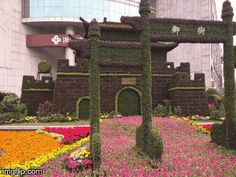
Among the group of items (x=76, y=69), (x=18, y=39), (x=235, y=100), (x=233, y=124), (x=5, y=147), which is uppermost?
(x=18, y=39)

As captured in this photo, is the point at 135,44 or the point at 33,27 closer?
the point at 135,44

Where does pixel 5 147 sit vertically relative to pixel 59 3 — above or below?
below

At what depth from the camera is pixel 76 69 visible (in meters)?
19.6

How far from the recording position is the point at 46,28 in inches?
1818

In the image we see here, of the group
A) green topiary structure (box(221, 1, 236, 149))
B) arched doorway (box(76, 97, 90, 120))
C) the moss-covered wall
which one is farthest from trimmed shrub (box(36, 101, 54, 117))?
green topiary structure (box(221, 1, 236, 149))

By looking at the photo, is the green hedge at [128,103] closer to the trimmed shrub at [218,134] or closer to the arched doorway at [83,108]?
the arched doorway at [83,108]

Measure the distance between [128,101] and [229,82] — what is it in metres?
11.9

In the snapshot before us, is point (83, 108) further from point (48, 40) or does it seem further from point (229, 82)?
point (48, 40)

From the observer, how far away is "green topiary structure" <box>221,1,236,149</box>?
846 cm

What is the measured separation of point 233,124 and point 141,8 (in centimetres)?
468

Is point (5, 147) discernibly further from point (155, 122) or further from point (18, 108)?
point (18, 108)

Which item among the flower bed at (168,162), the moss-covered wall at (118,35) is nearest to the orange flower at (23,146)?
the flower bed at (168,162)

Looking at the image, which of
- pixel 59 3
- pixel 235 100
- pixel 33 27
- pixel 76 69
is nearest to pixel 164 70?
pixel 76 69

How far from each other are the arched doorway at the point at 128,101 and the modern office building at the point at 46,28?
24.2m
